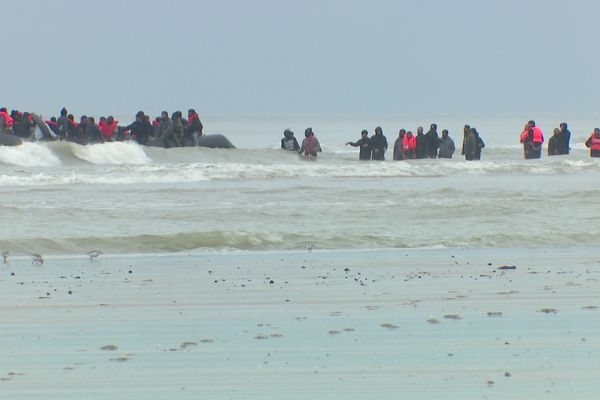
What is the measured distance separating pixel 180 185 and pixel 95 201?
5.01 metres

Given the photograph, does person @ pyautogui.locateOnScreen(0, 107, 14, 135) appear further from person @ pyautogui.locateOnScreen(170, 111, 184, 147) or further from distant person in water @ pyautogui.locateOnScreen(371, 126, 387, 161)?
distant person in water @ pyautogui.locateOnScreen(371, 126, 387, 161)

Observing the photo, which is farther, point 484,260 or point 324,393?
point 484,260

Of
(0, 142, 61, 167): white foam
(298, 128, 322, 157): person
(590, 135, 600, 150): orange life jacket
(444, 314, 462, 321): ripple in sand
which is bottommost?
(0, 142, 61, 167): white foam

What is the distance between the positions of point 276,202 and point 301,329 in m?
11.5

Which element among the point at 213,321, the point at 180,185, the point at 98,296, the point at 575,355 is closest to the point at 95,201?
the point at 180,185

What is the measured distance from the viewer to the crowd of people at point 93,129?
32.3 meters

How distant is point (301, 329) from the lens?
26.1 feet

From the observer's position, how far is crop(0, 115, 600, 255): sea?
537 inches

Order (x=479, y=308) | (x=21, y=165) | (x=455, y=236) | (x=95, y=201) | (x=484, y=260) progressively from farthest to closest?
(x=21, y=165), (x=95, y=201), (x=455, y=236), (x=484, y=260), (x=479, y=308)

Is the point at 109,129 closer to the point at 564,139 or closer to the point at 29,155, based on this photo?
the point at 29,155

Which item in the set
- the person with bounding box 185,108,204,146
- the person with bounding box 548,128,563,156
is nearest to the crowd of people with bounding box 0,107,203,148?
the person with bounding box 185,108,204,146

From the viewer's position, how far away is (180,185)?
24.5m

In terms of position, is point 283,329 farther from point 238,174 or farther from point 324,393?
point 238,174

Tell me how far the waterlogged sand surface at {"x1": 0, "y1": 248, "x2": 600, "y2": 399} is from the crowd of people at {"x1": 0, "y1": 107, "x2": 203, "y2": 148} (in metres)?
20.9
